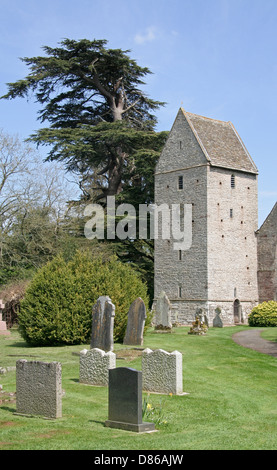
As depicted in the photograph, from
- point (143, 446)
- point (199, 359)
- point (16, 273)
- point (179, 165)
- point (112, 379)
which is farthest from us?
point (179, 165)

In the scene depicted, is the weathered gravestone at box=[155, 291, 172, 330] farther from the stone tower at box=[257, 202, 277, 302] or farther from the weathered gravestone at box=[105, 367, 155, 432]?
the weathered gravestone at box=[105, 367, 155, 432]

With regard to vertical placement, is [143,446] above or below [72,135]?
below

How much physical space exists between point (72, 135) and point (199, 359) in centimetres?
2773

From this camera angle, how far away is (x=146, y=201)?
151 ft

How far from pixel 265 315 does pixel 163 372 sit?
22754mm

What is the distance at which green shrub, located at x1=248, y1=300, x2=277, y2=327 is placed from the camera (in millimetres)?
35438

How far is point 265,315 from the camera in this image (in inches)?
1401

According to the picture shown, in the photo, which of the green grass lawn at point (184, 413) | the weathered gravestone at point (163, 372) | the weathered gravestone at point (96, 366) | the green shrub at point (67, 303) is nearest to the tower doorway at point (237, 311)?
the green shrub at point (67, 303)

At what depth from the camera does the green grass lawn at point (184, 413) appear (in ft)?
32.0

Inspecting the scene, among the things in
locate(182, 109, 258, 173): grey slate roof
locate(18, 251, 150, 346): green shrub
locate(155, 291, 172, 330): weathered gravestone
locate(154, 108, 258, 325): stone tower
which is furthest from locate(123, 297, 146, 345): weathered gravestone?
locate(182, 109, 258, 173): grey slate roof

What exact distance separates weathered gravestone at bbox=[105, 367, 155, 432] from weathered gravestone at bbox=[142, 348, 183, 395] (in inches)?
115

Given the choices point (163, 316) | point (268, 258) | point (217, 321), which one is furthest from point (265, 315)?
point (163, 316)

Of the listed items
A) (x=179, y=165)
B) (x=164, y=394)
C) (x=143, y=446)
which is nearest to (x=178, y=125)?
(x=179, y=165)

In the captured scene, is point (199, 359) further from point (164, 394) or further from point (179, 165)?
point (179, 165)
